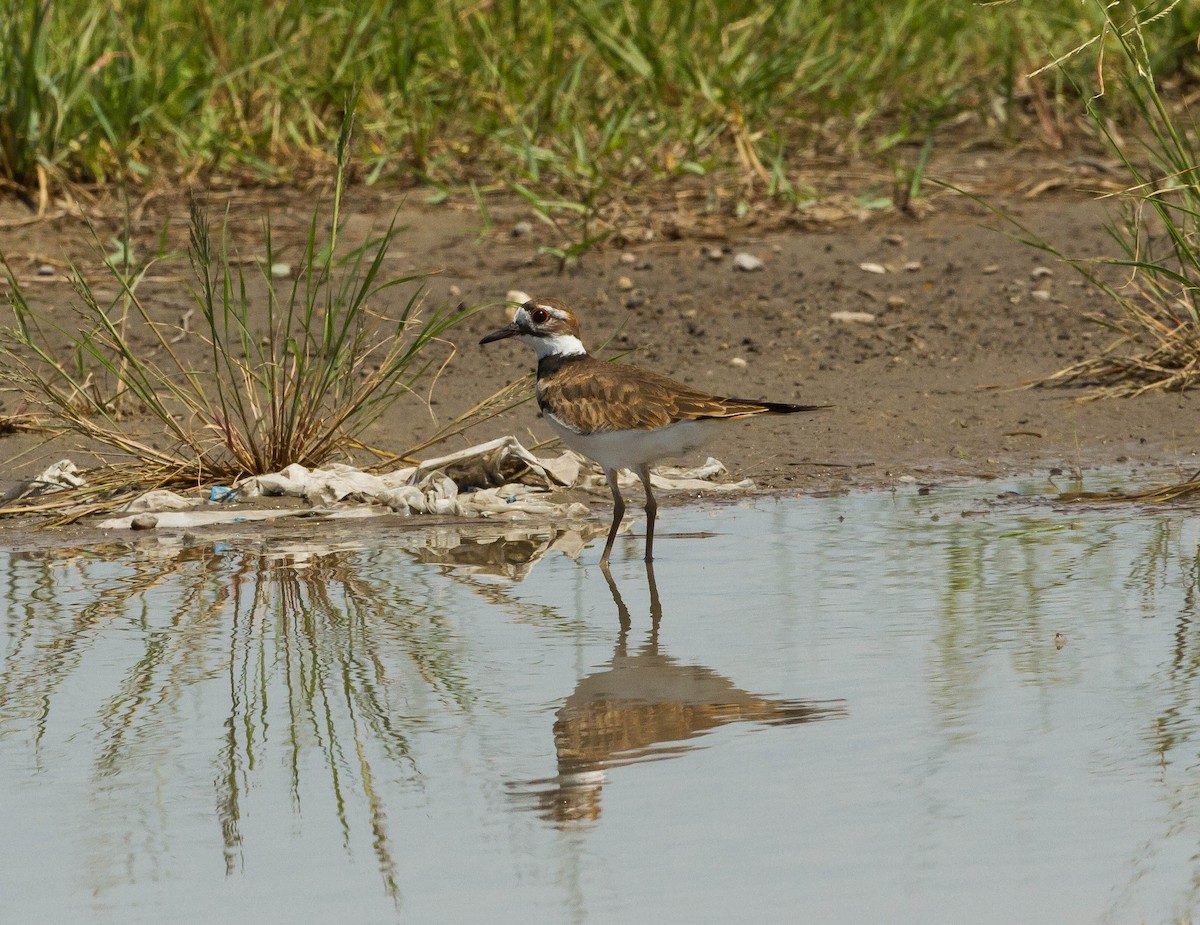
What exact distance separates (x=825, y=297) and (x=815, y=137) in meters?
2.43

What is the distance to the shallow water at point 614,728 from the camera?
10.7 feet

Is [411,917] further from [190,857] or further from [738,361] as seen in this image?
[738,361]

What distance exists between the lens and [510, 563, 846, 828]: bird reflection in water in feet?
12.4

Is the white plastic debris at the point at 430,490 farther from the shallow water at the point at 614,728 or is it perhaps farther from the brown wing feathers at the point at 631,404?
the brown wing feathers at the point at 631,404

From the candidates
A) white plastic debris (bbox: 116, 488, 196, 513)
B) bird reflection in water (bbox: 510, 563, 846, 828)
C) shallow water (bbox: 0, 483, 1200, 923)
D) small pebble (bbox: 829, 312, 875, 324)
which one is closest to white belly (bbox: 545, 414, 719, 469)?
shallow water (bbox: 0, 483, 1200, 923)

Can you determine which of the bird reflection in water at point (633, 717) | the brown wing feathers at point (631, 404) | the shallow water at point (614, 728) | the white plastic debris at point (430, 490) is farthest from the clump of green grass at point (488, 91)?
the bird reflection in water at point (633, 717)

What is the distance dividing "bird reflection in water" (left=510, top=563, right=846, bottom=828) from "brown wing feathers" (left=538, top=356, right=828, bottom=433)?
4.63ft

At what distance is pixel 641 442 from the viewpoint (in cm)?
633

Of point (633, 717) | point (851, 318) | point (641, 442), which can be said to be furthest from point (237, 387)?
point (851, 318)

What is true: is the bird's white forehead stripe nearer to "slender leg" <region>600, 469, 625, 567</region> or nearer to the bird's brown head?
the bird's brown head

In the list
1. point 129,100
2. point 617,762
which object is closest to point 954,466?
point 617,762

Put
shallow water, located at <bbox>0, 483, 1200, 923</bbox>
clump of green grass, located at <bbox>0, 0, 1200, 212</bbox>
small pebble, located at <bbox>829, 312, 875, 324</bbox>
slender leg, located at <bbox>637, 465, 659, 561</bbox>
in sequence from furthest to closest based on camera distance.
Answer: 1. clump of green grass, located at <bbox>0, 0, 1200, 212</bbox>
2. small pebble, located at <bbox>829, 312, 875, 324</bbox>
3. slender leg, located at <bbox>637, 465, 659, 561</bbox>
4. shallow water, located at <bbox>0, 483, 1200, 923</bbox>

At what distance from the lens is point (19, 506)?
273 inches

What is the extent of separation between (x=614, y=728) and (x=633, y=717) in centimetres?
11
